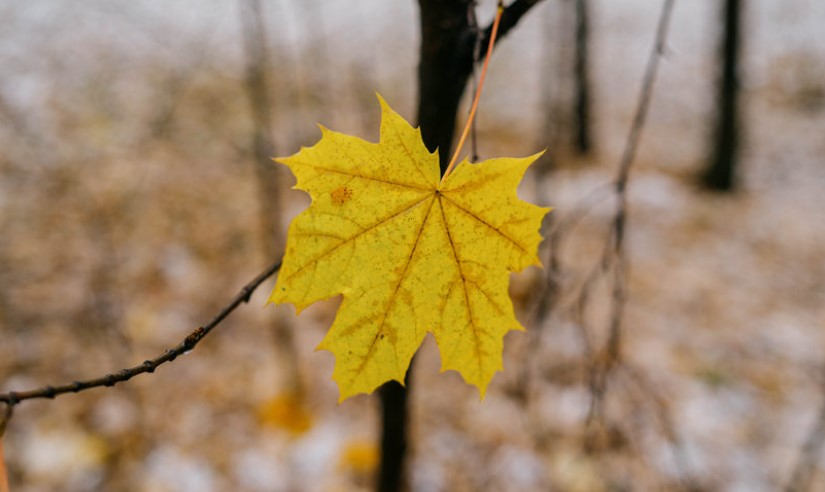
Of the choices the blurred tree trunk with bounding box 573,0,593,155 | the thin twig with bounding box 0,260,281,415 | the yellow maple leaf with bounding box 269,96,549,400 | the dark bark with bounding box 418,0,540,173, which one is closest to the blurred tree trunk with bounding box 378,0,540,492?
the dark bark with bounding box 418,0,540,173

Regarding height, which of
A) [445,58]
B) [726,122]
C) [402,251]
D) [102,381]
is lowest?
[102,381]

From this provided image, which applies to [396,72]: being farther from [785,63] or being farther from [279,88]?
[785,63]

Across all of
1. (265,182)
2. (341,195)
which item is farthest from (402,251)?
(265,182)

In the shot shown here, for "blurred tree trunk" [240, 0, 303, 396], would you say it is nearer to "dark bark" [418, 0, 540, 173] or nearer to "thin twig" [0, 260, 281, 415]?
"dark bark" [418, 0, 540, 173]

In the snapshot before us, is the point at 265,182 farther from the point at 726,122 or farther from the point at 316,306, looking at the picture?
the point at 726,122

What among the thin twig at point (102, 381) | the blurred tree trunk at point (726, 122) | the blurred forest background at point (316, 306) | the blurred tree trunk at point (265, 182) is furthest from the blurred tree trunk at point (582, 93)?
the thin twig at point (102, 381)
